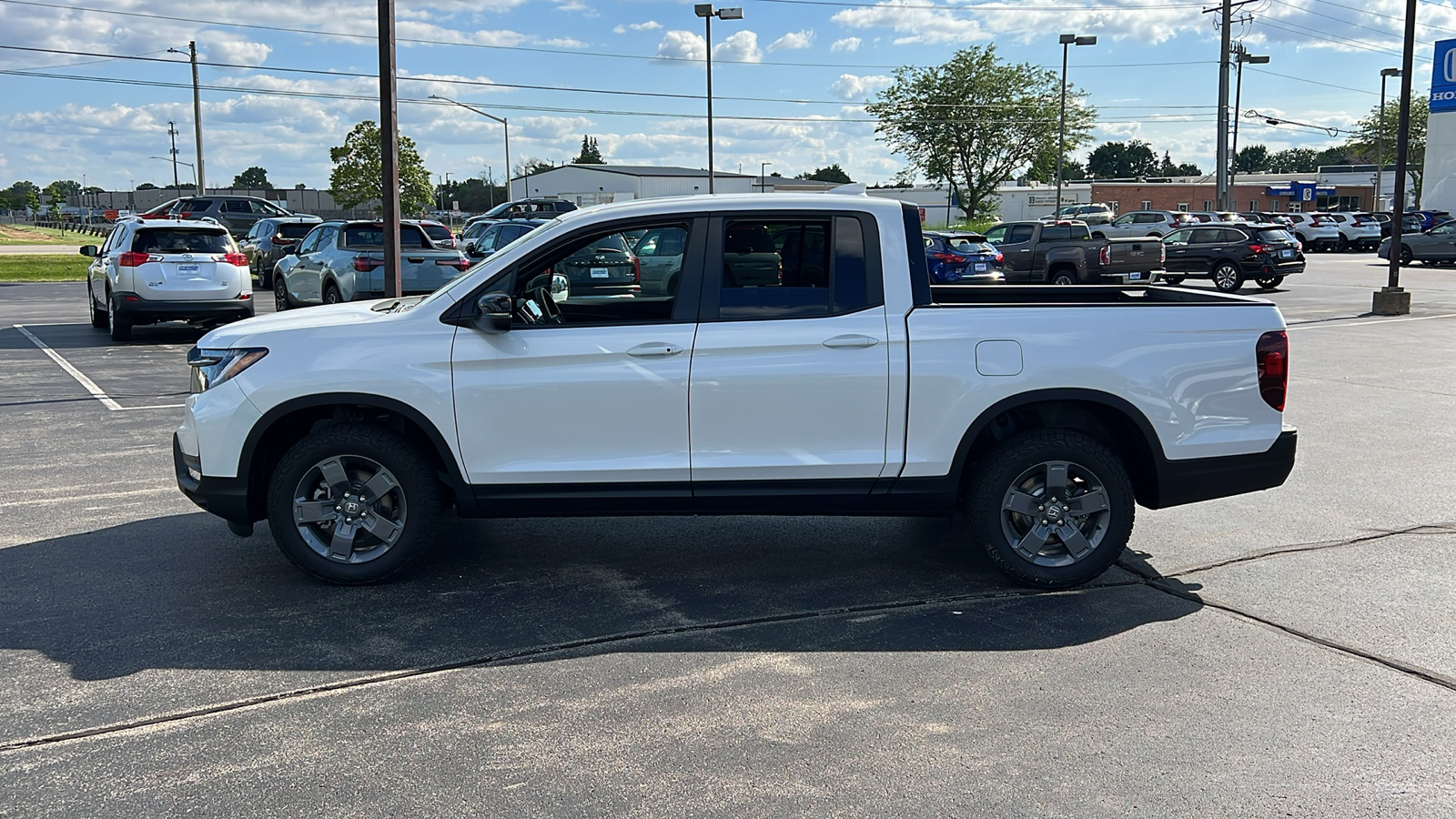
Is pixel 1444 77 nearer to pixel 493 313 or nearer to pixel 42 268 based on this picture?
pixel 42 268

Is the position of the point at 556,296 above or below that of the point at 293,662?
above

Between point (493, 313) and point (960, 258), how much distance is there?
67.9 ft

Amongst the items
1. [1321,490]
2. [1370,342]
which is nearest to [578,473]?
[1321,490]

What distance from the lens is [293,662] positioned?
4809mm

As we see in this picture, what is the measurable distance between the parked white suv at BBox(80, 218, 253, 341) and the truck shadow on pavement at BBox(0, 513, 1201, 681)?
10.7 meters

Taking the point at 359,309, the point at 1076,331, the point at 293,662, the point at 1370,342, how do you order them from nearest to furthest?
the point at 293,662, the point at 1076,331, the point at 359,309, the point at 1370,342

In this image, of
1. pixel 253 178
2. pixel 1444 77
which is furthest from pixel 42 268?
pixel 253 178

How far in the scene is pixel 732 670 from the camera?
475 cm

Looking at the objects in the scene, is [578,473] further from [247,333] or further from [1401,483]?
[1401,483]

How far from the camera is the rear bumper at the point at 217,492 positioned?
567cm

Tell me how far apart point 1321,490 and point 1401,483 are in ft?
2.15

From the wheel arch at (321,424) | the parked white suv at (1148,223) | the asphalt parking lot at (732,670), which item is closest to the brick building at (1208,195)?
the parked white suv at (1148,223)

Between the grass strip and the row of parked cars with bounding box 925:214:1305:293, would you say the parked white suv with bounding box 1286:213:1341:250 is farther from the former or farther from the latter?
the grass strip

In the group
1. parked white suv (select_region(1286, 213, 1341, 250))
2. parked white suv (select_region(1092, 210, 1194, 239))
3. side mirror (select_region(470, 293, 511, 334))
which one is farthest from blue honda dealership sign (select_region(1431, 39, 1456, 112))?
side mirror (select_region(470, 293, 511, 334))
